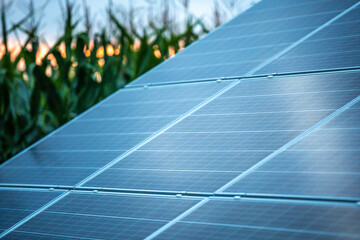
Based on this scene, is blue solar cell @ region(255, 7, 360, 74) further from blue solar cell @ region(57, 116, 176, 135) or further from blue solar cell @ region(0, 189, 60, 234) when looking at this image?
blue solar cell @ region(0, 189, 60, 234)

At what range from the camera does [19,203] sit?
415 cm

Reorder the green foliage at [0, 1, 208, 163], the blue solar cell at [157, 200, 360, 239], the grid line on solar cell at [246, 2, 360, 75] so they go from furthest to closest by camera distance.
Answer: the green foliage at [0, 1, 208, 163] → the grid line on solar cell at [246, 2, 360, 75] → the blue solar cell at [157, 200, 360, 239]

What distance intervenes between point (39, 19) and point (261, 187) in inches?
254

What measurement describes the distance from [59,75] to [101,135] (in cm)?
410

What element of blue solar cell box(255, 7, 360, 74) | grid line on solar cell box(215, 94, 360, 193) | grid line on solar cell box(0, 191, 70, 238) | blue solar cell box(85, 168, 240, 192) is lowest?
grid line on solar cell box(0, 191, 70, 238)

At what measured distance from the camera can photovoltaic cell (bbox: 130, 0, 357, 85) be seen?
17.3 feet

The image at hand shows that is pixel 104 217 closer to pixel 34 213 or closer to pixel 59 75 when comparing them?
pixel 34 213

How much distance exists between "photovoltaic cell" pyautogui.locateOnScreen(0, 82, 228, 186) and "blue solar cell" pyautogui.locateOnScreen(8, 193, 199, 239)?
→ 41cm

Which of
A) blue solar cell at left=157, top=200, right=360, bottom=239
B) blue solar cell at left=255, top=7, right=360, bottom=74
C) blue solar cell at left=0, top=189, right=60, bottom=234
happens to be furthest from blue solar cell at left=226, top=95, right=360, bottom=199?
blue solar cell at left=0, top=189, right=60, bottom=234

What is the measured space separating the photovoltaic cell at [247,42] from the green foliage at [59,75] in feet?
8.14

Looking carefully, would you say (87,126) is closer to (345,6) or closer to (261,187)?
(261,187)

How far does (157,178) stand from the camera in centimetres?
383

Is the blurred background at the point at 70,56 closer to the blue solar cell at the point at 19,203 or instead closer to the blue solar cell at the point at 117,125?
the blue solar cell at the point at 117,125

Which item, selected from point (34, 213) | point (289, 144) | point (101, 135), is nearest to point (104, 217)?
point (34, 213)
